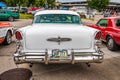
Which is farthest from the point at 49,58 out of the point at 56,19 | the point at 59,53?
the point at 56,19

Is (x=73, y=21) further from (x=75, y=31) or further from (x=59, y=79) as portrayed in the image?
(x=59, y=79)

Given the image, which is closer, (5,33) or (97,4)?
(5,33)

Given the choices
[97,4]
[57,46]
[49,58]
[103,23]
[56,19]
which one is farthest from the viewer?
[97,4]

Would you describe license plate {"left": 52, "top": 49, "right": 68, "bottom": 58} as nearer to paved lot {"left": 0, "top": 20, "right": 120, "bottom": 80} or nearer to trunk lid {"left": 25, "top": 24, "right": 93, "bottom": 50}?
trunk lid {"left": 25, "top": 24, "right": 93, "bottom": 50}

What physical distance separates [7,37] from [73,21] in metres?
3.97

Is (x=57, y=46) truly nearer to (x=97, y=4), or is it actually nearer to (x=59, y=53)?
(x=59, y=53)

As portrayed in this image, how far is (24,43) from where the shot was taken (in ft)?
17.9

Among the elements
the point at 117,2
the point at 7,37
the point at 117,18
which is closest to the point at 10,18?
the point at 7,37

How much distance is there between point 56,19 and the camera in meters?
6.80

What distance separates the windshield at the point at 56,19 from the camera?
267 inches

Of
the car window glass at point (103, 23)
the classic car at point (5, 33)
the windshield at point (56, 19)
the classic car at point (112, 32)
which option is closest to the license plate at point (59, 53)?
the windshield at point (56, 19)

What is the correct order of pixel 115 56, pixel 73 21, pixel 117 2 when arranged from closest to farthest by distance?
pixel 73 21 < pixel 115 56 < pixel 117 2

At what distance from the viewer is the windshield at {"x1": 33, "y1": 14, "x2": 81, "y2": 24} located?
22.2 ft

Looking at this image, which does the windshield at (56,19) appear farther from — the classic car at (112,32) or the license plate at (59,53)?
the classic car at (112,32)
